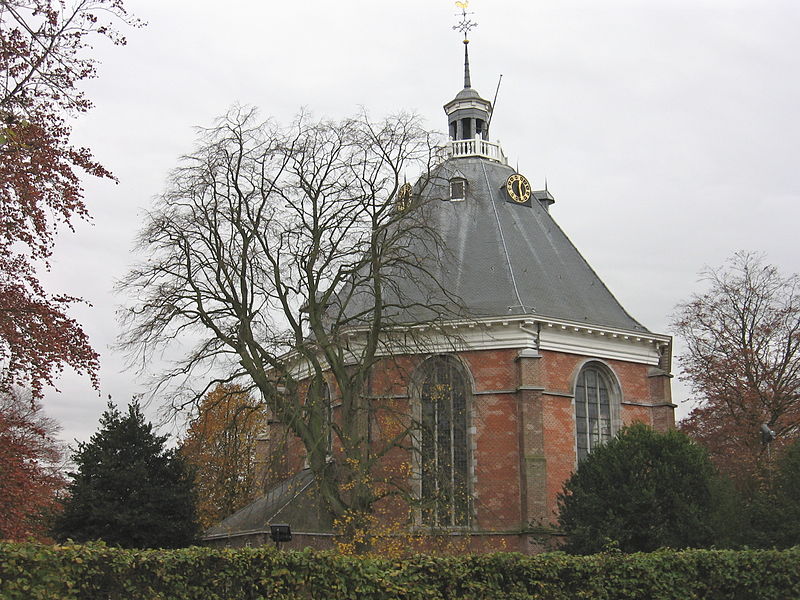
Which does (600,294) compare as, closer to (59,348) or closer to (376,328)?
(376,328)

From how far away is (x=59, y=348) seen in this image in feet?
43.6

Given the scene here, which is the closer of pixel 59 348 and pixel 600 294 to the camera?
pixel 59 348

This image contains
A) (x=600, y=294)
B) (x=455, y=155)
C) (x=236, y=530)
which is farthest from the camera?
(x=455, y=155)

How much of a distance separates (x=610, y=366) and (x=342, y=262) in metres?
11.6

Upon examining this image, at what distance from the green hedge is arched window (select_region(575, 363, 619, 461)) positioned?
41.5 ft

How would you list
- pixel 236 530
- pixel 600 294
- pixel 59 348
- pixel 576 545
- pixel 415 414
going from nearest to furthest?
pixel 59 348 → pixel 576 545 → pixel 236 530 → pixel 415 414 → pixel 600 294

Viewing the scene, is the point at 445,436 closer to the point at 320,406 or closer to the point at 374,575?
the point at 320,406

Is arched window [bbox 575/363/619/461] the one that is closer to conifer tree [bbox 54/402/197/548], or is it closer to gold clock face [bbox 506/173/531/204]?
gold clock face [bbox 506/173/531/204]

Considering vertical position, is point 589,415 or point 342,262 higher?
point 342,262

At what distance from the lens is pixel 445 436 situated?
29.0 m

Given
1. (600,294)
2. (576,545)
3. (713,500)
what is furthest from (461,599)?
(600,294)

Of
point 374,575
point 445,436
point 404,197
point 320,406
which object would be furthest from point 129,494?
point 374,575

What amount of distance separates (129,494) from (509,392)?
40.3 feet

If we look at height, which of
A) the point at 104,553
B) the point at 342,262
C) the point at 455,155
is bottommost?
the point at 104,553
